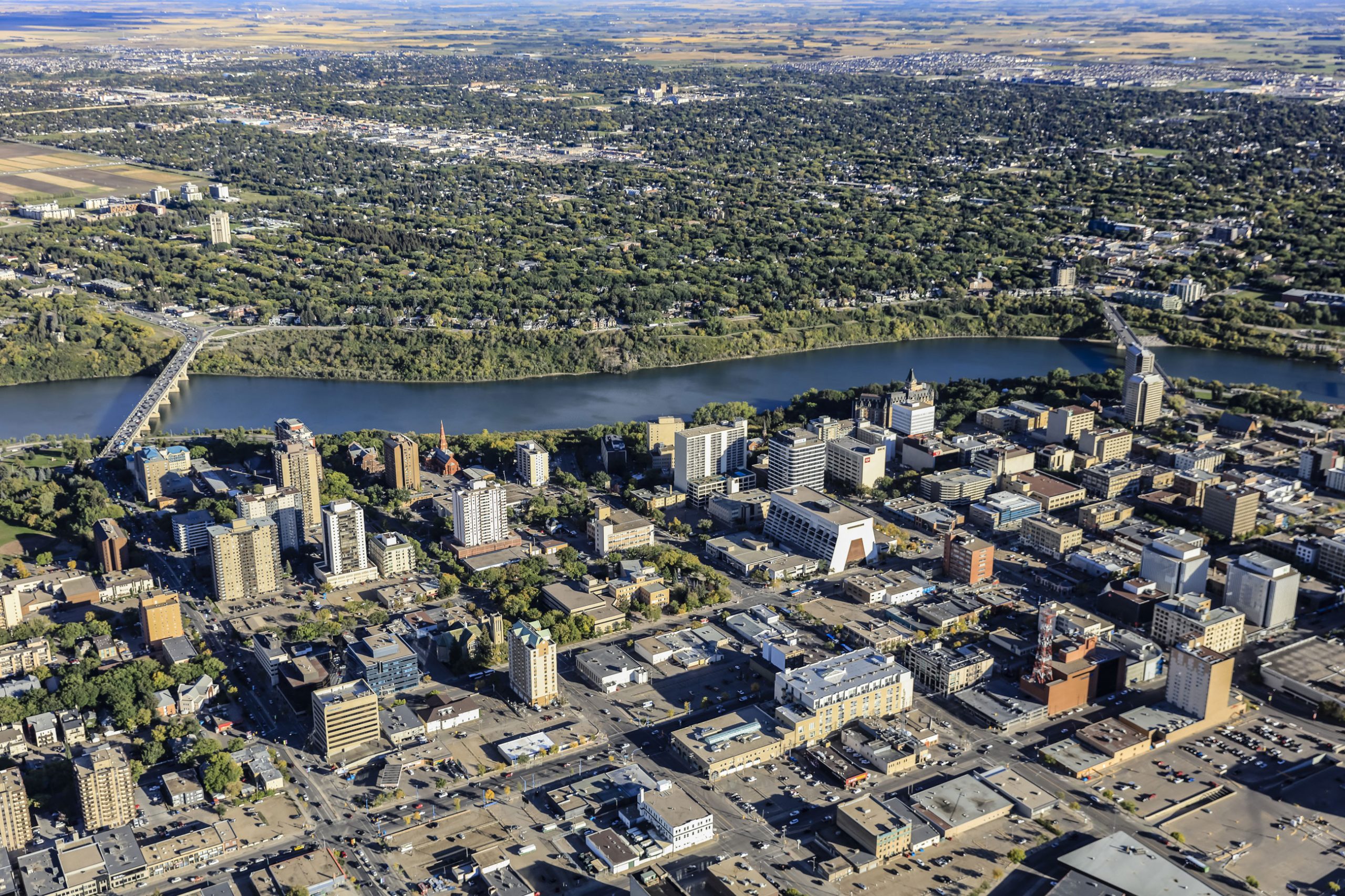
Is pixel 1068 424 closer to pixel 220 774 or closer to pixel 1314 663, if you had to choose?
pixel 1314 663

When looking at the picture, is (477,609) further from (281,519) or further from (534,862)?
(534,862)

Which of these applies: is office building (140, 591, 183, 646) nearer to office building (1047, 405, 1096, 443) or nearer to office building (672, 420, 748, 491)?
office building (672, 420, 748, 491)

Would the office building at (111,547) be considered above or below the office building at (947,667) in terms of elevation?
above

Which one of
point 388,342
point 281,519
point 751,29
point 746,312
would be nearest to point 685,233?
point 746,312

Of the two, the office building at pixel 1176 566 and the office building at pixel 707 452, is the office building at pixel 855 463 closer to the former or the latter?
the office building at pixel 707 452

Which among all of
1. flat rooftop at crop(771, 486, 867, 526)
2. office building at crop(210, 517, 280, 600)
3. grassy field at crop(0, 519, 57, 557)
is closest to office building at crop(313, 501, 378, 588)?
office building at crop(210, 517, 280, 600)

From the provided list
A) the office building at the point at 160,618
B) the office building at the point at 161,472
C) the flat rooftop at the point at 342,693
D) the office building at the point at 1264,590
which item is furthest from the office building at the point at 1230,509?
the office building at the point at 161,472
